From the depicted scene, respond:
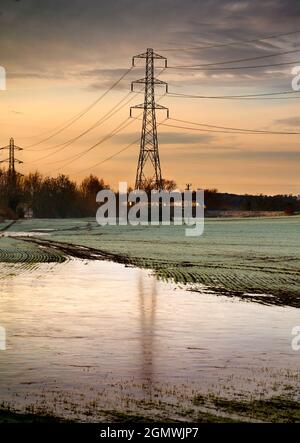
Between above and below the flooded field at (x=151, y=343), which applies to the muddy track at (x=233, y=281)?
above

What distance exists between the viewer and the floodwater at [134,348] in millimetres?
12227

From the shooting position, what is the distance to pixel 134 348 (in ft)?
52.4

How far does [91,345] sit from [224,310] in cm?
607

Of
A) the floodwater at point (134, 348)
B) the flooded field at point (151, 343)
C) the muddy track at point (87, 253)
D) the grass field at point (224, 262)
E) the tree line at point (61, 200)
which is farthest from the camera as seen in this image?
the tree line at point (61, 200)

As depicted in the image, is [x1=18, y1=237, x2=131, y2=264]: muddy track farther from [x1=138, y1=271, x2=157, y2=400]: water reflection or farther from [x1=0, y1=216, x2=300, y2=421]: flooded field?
[x1=138, y1=271, x2=157, y2=400]: water reflection

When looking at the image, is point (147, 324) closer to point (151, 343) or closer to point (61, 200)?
point (151, 343)

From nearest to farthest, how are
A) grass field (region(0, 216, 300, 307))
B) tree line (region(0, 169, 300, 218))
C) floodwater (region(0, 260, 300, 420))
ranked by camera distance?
1. floodwater (region(0, 260, 300, 420))
2. grass field (region(0, 216, 300, 307))
3. tree line (region(0, 169, 300, 218))

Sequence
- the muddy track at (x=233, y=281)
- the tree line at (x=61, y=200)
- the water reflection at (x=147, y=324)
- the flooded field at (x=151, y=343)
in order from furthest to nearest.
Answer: the tree line at (x=61, y=200), the muddy track at (x=233, y=281), the water reflection at (x=147, y=324), the flooded field at (x=151, y=343)

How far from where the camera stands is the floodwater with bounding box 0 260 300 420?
12227mm

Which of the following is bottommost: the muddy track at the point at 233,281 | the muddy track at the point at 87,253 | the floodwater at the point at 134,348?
the floodwater at the point at 134,348

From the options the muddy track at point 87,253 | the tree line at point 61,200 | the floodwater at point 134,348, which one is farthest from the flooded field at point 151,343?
the tree line at point 61,200

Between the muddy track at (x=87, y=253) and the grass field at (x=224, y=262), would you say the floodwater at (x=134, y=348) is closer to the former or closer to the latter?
the grass field at (x=224, y=262)

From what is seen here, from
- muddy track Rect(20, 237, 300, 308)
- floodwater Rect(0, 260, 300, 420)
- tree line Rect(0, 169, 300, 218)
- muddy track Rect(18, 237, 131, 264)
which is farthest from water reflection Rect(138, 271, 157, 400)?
tree line Rect(0, 169, 300, 218)
